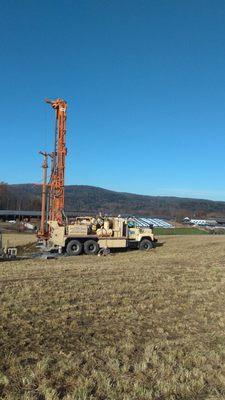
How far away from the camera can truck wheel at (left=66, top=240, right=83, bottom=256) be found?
33812 millimetres

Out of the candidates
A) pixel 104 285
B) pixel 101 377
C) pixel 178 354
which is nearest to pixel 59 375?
pixel 101 377

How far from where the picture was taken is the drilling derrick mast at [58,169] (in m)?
36.2

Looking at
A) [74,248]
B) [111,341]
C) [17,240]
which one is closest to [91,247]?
[74,248]

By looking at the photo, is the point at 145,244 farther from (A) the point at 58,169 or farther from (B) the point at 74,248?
(A) the point at 58,169

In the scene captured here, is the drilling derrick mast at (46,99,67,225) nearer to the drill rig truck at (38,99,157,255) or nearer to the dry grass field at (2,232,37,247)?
the drill rig truck at (38,99,157,255)

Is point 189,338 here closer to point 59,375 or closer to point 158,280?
point 59,375

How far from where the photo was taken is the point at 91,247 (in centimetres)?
3441

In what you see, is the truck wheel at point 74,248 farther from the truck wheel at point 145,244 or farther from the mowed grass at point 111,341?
the mowed grass at point 111,341

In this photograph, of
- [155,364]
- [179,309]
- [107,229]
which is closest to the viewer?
[155,364]

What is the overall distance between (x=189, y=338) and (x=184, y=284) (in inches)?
278

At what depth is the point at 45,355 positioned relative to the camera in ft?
25.2

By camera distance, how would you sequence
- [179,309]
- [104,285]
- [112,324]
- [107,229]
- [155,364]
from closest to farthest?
1. [155,364]
2. [112,324]
3. [179,309]
4. [104,285]
5. [107,229]

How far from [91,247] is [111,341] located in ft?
84.4

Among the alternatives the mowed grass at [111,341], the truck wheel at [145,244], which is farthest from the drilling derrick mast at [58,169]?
the mowed grass at [111,341]
